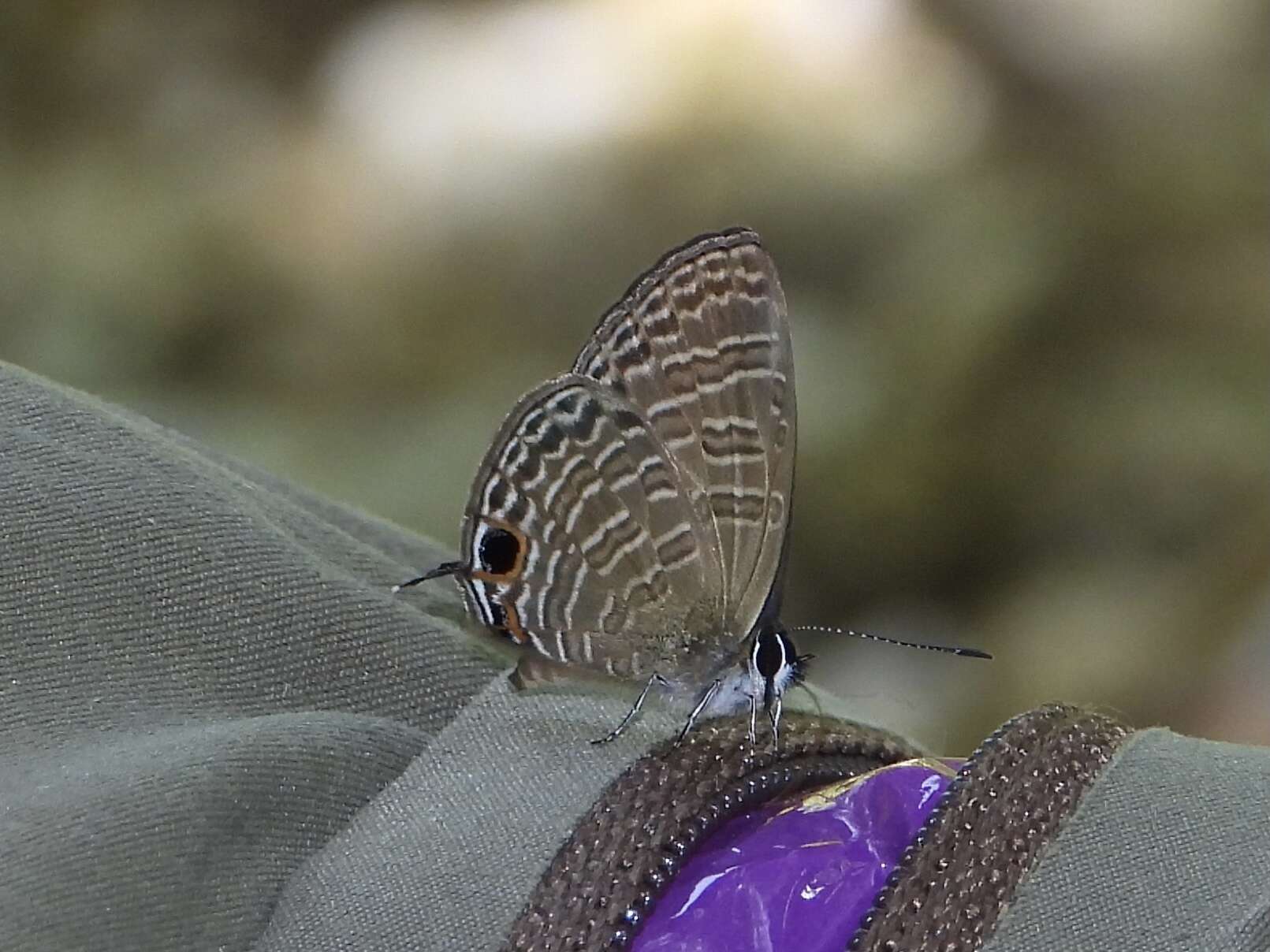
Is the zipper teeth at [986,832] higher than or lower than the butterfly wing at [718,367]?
lower

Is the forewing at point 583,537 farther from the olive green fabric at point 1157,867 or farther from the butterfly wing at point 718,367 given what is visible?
the olive green fabric at point 1157,867

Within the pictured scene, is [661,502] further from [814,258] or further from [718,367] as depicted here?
[814,258]

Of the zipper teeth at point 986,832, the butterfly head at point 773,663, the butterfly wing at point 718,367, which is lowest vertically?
the butterfly head at point 773,663

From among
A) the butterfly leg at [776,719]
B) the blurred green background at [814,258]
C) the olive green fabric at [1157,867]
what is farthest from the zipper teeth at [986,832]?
the blurred green background at [814,258]

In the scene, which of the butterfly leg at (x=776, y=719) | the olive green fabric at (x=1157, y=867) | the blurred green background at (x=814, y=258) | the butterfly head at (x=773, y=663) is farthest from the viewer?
the blurred green background at (x=814, y=258)

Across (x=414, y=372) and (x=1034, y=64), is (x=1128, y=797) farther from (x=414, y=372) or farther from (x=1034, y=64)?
(x=1034, y=64)

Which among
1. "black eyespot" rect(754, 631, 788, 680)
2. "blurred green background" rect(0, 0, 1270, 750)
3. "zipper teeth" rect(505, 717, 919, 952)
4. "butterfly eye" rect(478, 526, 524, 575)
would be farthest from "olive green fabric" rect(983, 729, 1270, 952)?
"blurred green background" rect(0, 0, 1270, 750)

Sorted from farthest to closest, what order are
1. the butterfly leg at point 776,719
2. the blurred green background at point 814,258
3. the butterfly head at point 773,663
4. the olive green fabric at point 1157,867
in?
1. the blurred green background at point 814,258
2. the butterfly head at point 773,663
3. the butterfly leg at point 776,719
4. the olive green fabric at point 1157,867
